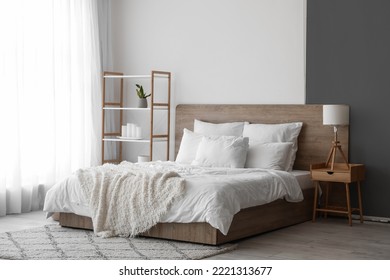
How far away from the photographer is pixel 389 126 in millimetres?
6254

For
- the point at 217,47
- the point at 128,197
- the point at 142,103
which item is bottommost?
the point at 128,197

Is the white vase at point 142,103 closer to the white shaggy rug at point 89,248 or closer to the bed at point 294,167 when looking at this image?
the bed at point 294,167

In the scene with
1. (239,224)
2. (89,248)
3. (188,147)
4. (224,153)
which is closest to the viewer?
(89,248)

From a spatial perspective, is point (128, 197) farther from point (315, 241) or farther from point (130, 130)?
point (130, 130)

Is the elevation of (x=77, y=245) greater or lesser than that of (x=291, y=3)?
lesser

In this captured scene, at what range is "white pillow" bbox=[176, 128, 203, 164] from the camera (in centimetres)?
680

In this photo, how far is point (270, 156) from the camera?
638 centimetres

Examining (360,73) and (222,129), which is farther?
(222,129)

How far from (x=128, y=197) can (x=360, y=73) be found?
2.61m

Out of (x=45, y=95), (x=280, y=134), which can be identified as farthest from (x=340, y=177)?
(x=45, y=95)
